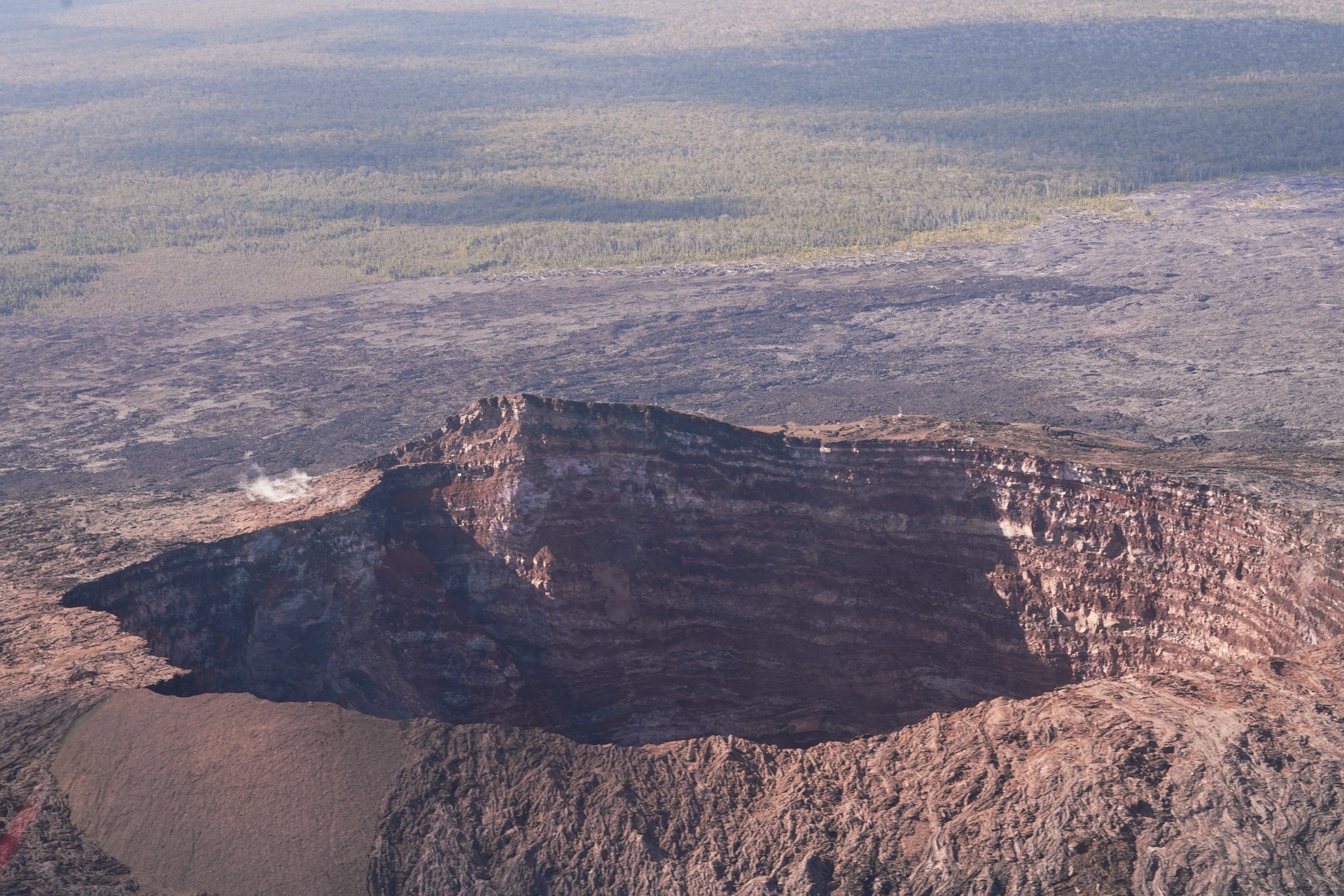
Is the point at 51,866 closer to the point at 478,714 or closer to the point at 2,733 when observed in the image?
the point at 2,733

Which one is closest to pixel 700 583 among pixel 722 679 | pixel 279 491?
pixel 722 679

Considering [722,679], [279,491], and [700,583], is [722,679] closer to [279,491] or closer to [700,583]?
[700,583]

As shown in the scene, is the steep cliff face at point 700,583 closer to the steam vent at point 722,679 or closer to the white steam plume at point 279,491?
the steam vent at point 722,679

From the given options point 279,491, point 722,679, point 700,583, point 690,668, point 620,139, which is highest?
point 620,139

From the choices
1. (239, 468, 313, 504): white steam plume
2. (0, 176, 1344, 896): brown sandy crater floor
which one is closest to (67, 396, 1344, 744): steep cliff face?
(0, 176, 1344, 896): brown sandy crater floor

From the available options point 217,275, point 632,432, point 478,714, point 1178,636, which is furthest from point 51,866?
point 217,275
